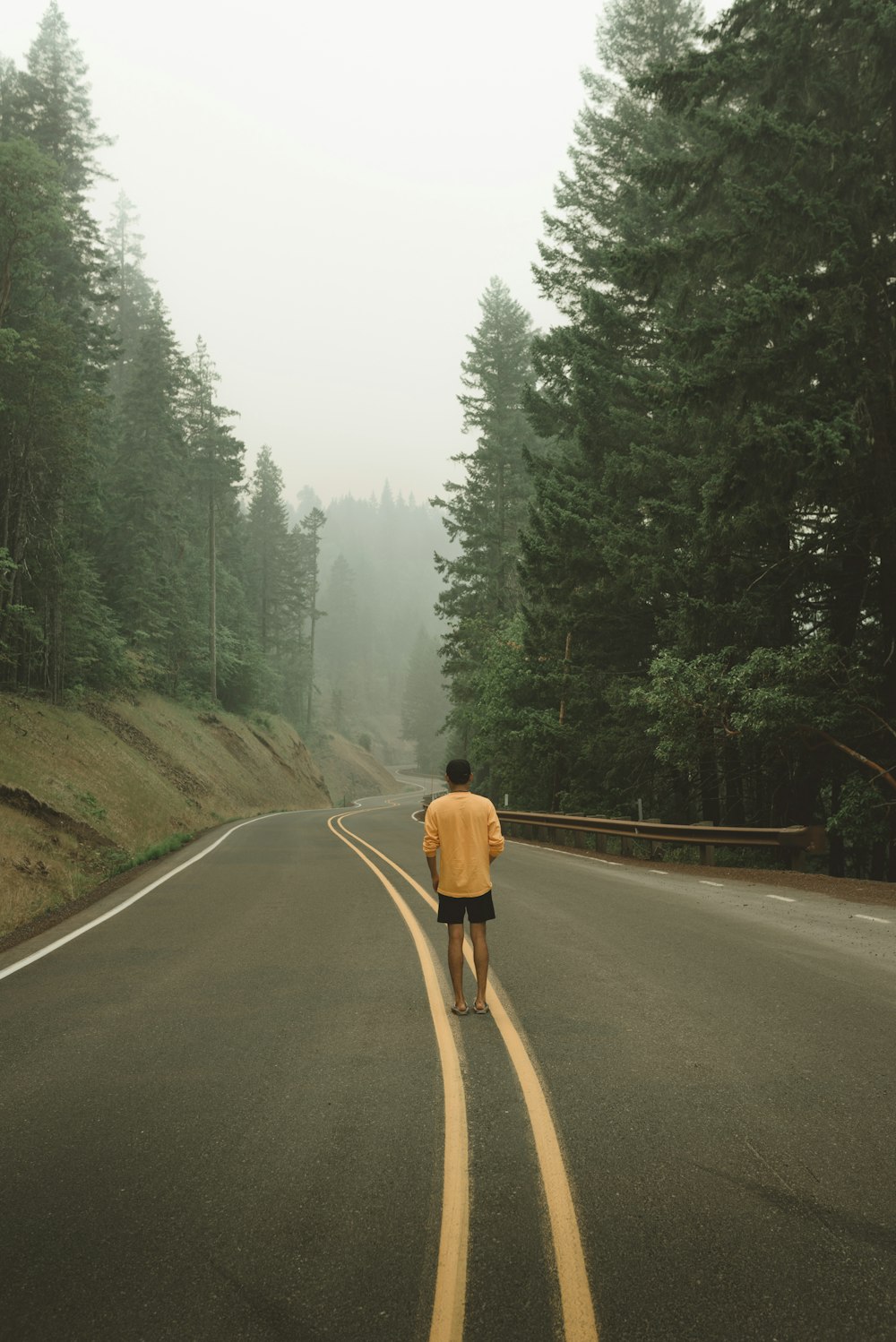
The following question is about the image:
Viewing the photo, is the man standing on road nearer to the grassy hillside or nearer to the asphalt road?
the asphalt road

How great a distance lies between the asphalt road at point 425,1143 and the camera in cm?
271

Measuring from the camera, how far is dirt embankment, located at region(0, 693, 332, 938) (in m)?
13.9

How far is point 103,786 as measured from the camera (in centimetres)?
2367

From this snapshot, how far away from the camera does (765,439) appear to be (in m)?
12.4

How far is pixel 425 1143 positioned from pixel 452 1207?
0.58 meters

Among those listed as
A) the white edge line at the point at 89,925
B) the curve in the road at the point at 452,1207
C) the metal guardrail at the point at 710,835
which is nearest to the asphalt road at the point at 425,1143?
the curve in the road at the point at 452,1207

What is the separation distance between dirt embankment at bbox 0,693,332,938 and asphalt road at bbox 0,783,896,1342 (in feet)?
19.8

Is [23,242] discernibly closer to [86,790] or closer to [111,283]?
[86,790]

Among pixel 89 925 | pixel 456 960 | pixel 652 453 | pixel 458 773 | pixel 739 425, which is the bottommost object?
pixel 89 925

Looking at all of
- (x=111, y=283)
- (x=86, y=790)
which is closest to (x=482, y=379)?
(x=86, y=790)

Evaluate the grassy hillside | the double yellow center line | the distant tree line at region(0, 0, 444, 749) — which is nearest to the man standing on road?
the double yellow center line

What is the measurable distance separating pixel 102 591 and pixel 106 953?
100.0 ft

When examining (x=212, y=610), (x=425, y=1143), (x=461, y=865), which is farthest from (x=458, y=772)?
(x=212, y=610)

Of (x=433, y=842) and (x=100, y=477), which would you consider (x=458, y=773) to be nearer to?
(x=433, y=842)
